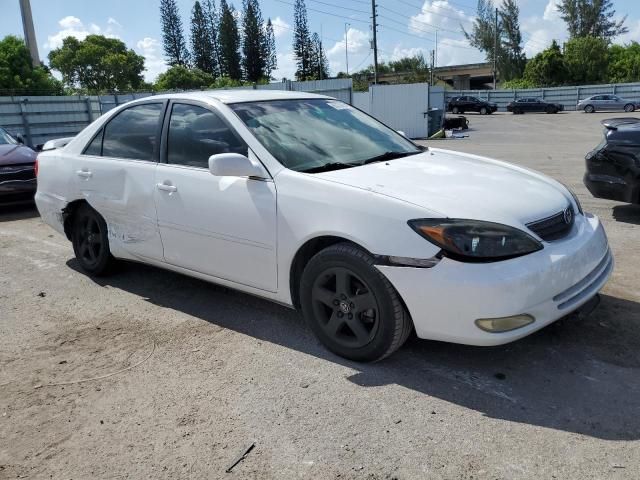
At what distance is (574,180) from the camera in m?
9.62

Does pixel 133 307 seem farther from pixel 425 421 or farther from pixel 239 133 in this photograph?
pixel 425 421

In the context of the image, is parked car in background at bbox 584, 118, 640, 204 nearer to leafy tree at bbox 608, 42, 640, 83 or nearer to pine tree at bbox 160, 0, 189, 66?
leafy tree at bbox 608, 42, 640, 83

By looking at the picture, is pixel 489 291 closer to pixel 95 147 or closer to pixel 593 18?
pixel 95 147

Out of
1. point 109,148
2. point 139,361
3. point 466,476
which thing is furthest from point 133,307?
point 466,476

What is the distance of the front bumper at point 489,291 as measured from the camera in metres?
2.87

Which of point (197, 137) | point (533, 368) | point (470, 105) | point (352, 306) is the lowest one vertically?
point (533, 368)

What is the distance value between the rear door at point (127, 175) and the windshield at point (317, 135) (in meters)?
0.91

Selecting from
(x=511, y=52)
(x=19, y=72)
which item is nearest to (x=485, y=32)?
(x=511, y=52)

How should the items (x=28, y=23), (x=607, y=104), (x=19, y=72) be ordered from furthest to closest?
1. (x=607, y=104)
2. (x=19, y=72)
3. (x=28, y=23)

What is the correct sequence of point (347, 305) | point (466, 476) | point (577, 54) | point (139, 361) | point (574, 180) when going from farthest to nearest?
point (577, 54), point (574, 180), point (139, 361), point (347, 305), point (466, 476)

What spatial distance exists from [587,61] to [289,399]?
66969 mm

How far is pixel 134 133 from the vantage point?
15.1ft

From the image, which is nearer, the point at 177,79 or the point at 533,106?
the point at 533,106

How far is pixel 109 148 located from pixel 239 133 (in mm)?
1583
